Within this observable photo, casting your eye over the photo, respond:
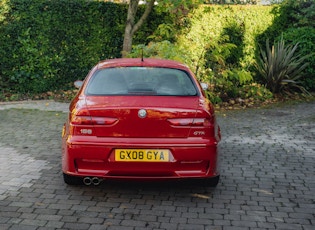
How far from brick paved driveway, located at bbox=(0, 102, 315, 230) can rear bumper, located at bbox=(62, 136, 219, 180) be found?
348mm

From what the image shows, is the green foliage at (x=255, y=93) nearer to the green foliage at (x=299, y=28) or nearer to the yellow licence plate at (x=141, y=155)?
the green foliage at (x=299, y=28)

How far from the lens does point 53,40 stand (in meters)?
12.1

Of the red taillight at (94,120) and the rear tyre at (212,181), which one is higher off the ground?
the red taillight at (94,120)

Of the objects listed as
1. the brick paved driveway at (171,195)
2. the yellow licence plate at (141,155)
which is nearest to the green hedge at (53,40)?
the brick paved driveway at (171,195)

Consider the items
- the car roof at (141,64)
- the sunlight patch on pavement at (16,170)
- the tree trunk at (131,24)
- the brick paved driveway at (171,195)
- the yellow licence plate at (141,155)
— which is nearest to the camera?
the brick paved driveway at (171,195)

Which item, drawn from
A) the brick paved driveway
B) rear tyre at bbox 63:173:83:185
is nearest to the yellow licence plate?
the brick paved driveway

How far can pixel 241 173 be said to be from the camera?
592cm

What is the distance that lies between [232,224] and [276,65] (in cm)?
915

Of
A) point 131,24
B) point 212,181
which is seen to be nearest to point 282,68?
point 131,24

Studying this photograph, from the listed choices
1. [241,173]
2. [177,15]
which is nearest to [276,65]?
[177,15]

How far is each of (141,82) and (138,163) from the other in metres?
1.13

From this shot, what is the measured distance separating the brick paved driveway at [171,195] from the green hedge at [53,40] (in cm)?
Answer: 445

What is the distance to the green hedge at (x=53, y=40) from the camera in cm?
1162

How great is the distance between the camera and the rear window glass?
5.09 m
